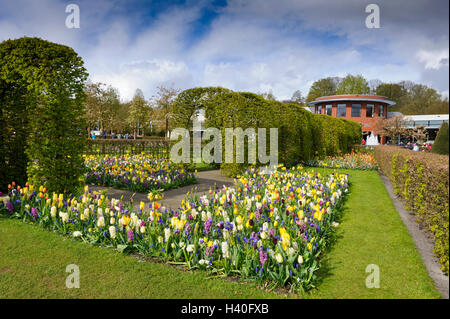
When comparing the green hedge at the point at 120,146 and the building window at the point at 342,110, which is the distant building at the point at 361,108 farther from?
the green hedge at the point at 120,146

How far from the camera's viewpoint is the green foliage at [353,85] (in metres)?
59.9

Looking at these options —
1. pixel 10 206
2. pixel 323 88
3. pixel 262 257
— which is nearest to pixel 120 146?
pixel 10 206

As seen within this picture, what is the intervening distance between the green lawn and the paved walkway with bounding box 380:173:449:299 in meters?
0.09

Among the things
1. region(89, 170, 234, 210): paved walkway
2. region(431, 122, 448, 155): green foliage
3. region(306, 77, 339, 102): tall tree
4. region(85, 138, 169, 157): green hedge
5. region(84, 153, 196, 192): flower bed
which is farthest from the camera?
region(306, 77, 339, 102): tall tree

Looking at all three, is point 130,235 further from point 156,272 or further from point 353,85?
point 353,85

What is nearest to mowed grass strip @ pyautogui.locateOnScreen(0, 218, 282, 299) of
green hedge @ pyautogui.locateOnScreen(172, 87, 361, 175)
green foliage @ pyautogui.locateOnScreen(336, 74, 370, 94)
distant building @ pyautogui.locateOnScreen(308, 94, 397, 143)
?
green hedge @ pyautogui.locateOnScreen(172, 87, 361, 175)

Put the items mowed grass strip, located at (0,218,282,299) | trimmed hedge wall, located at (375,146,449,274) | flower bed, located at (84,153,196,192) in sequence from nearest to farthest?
mowed grass strip, located at (0,218,282,299) < trimmed hedge wall, located at (375,146,449,274) < flower bed, located at (84,153,196,192)

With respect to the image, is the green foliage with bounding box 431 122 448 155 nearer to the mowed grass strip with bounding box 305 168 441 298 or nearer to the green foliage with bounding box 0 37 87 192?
the mowed grass strip with bounding box 305 168 441 298

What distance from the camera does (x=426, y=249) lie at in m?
4.02

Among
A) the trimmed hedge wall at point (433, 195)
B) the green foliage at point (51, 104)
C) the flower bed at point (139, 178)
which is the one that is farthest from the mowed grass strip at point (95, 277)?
the flower bed at point (139, 178)

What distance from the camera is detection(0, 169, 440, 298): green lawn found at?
2865 mm

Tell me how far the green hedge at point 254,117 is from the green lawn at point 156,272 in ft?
19.9
